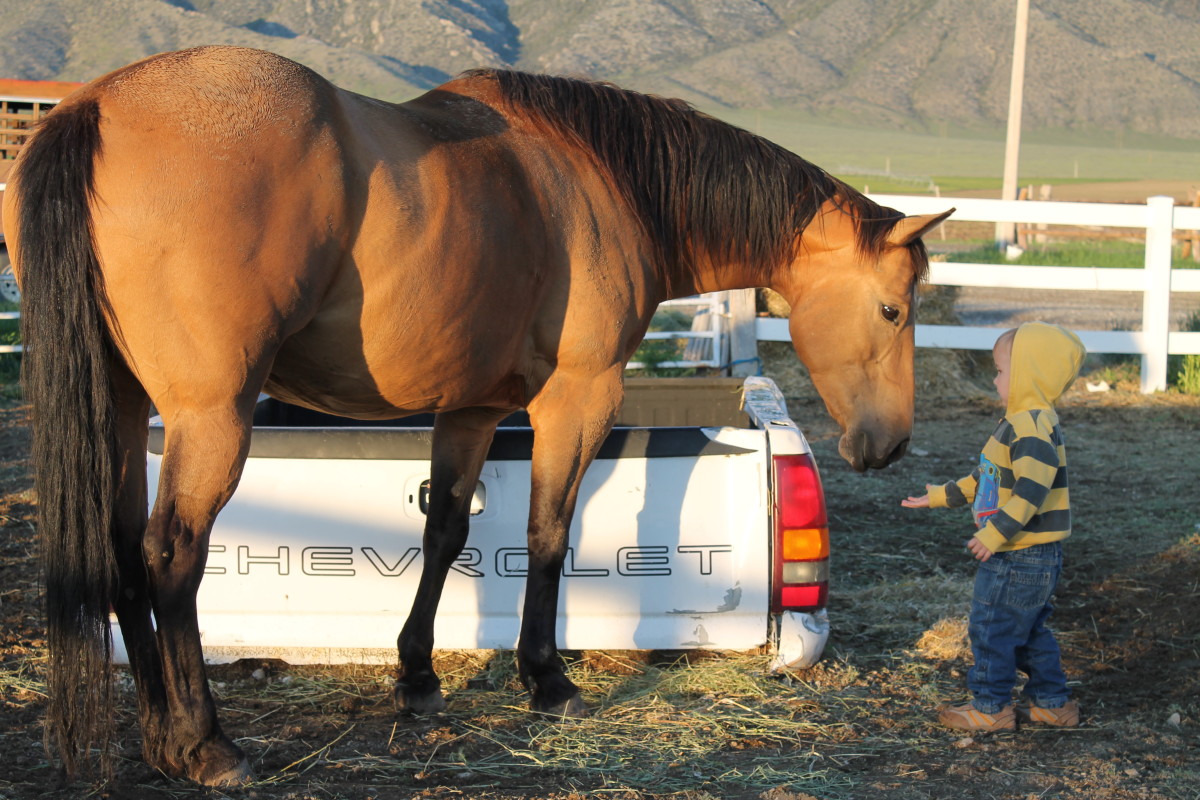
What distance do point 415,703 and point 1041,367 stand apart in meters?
2.17

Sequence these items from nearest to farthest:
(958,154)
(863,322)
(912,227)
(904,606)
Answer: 1. (912,227)
2. (863,322)
3. (904,606)
4. (958,154)

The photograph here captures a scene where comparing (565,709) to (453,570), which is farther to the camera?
(453,570)

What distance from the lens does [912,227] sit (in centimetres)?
353

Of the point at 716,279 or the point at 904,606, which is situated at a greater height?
the point at 716,279

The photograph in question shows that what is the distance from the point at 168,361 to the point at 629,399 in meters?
2.53

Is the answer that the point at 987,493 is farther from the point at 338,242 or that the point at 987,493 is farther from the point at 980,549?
the point at 338,242

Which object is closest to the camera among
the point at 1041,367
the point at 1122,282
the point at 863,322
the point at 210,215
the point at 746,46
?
the point at 210,215

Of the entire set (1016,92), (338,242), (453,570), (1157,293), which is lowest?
(453,570)

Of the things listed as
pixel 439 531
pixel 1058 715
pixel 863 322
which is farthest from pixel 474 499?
pixel 1058 715

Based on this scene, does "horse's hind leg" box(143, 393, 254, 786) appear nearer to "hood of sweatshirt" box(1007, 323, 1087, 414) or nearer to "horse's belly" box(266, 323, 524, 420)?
Answer: "horse's belly" box(266, 323, 524, 420)

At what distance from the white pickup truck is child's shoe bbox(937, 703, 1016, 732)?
45 centimetres

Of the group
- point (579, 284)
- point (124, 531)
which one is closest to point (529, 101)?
point (579, 284)

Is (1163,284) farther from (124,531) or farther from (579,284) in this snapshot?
(124,531)

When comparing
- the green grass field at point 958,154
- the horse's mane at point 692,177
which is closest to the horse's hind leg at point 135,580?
the horse's mane at point 692,177
